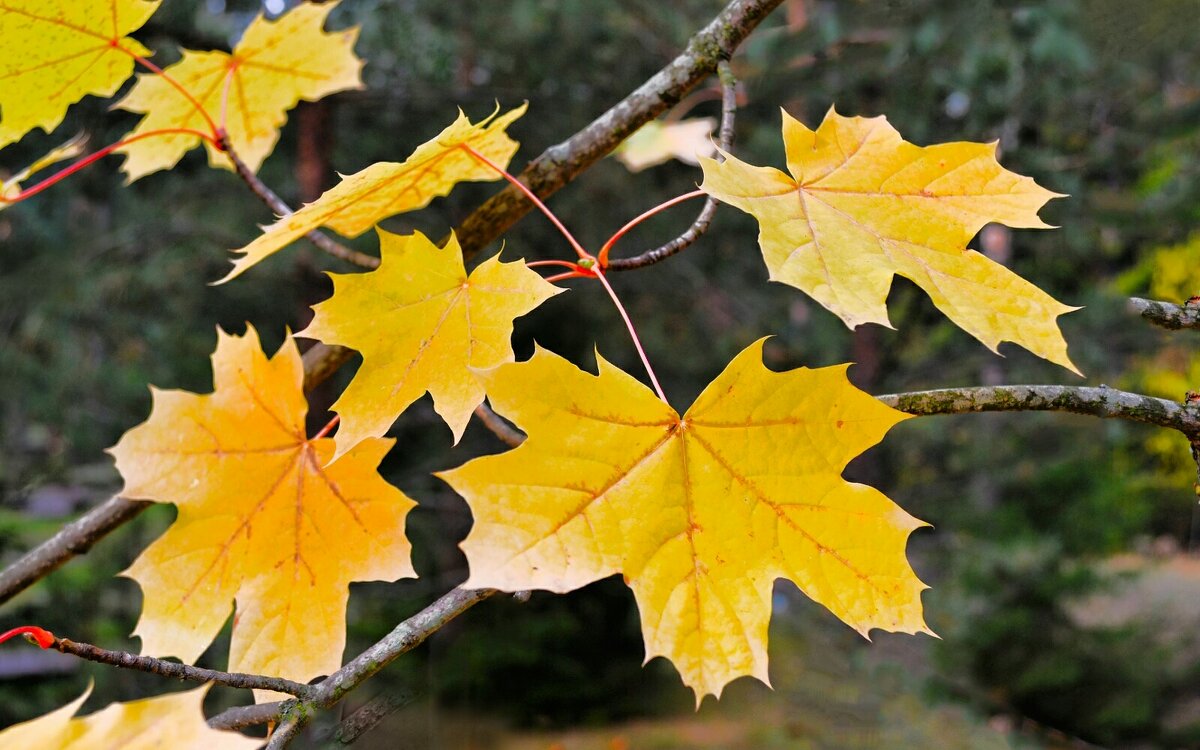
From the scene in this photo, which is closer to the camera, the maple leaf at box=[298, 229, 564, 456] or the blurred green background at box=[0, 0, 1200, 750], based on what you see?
the maple leaf at box=[298, 229, 564, 456]

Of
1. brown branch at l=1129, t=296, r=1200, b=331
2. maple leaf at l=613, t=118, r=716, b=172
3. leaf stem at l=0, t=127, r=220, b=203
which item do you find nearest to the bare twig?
leaf stem at l=0, t=127, r=220, b=203

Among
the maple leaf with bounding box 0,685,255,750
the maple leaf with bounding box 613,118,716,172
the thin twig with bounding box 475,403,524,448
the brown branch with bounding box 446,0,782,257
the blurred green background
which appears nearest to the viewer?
the maple leaf with bounding box 0,685,255,750

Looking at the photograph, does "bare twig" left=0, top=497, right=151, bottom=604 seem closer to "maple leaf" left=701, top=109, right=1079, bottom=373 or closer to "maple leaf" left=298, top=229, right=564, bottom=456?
"maple leaf" left=298, top=229, right=564, bottom=456

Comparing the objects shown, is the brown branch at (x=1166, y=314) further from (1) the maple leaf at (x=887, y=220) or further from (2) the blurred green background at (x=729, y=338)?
(2) the blurred green background at (x=729, y=338)

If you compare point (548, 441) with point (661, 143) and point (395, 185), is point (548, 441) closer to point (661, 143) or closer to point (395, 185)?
point (395, 185)

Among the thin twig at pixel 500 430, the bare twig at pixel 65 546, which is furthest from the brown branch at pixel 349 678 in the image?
the bare twig at pixel 65 546

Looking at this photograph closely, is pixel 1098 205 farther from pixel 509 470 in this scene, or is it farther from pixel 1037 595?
pixel 509 470

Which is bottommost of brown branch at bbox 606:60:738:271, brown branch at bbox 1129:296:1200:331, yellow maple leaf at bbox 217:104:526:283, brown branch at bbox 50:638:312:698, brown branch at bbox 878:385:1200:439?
brown branch at bbox 878:385:1200:439

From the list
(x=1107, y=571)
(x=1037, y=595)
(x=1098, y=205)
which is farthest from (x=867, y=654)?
(x=1098, y=205)
